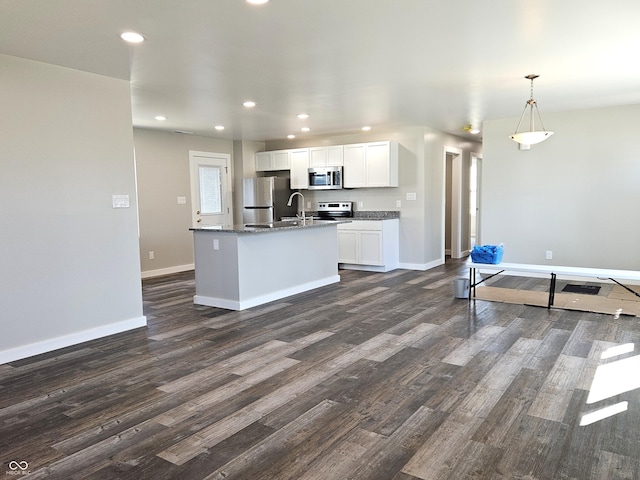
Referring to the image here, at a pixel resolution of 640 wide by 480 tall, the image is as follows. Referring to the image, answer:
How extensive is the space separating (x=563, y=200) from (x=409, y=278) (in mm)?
2397

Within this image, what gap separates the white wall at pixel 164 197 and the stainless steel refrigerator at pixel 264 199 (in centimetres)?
107

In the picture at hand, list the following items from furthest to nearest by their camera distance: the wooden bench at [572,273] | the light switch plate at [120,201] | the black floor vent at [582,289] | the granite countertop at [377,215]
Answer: the granite countertop at [377,215] → the black floor vent at [582,289] → the wooden bench at [572,273] → the light switch plate at [120,201]

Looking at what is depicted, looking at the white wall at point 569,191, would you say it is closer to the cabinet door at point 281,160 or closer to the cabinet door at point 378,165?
the cabinet door at point 378,165

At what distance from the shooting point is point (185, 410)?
2639mm

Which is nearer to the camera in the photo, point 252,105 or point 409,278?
point 252,105

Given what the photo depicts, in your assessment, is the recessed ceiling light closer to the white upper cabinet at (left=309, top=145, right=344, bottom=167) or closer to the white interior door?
the white interior door

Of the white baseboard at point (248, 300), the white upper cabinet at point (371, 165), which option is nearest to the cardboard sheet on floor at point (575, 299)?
the white baseboard at point (248, 300)

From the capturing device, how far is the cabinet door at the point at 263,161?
862cm

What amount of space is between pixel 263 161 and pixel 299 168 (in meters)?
0.85

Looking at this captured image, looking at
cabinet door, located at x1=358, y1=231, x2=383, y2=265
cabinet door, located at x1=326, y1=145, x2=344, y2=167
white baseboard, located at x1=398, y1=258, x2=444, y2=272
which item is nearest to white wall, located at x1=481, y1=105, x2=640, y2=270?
white baseboard, located at x1=398, y1=258, x2=444, y2=272

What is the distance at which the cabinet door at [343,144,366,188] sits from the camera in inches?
301

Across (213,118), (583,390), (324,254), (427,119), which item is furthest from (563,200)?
(213,118)

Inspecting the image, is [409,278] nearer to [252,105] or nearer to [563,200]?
[563,200]

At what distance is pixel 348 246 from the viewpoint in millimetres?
7652
